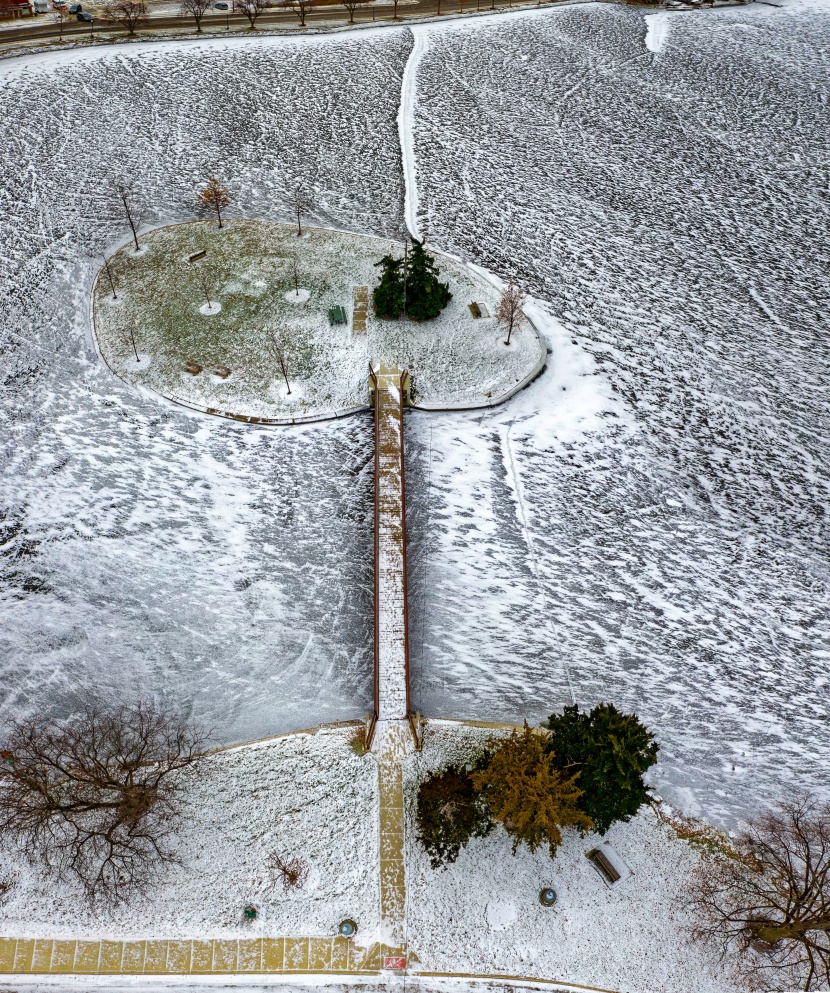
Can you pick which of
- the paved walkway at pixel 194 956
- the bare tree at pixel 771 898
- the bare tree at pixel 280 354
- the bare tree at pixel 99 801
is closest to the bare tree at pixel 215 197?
the bare tree at pixel 280 354

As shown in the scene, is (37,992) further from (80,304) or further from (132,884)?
(80,304)

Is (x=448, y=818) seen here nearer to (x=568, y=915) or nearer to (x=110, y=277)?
(x=568, y=915)

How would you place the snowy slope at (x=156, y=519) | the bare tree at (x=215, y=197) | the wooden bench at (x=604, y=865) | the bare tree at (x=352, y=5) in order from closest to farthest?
→ the wooden bench at (x=604, y=865) < the snowy slope at (x=156, y=519) < the bare tree at (x=215, y=197) < the bare tree at (x=352, y=5)

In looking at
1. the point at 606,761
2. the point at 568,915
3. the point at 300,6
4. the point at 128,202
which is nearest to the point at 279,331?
the point at 128,202

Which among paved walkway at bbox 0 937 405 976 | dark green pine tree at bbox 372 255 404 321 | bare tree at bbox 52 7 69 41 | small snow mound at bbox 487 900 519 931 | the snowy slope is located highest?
bare tree at bbox 52 7 69 41

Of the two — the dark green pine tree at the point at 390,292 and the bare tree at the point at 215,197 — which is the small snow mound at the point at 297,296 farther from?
the bare tree at the point at 215,197

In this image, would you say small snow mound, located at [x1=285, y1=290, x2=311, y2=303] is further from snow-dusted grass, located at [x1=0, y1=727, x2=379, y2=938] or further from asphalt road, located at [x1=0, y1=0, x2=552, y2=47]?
asphalt road, located at [x1=0, y1=0, x2=552, y2=47]

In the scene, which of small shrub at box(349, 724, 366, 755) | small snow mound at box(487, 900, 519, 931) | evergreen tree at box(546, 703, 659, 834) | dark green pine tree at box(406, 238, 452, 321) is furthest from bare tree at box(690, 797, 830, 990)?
dark green pine tree at box(406, 238, 452, 321)
